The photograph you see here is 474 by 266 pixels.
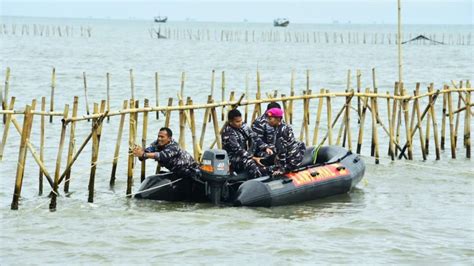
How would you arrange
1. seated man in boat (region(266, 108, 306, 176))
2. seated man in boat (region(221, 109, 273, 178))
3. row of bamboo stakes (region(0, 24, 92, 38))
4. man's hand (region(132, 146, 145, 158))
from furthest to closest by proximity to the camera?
1. row of bamboo stakes (region(0, 24, 92, 38))
2. seated man in boat (region(266, 108, 306, 176))
3. seated man in boat (region(221, 109, 273, 178))
4. man's hand (region(132, 146, 145, 158))

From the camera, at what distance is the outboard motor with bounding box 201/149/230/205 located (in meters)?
13.8

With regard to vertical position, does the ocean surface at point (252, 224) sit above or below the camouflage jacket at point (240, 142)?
below

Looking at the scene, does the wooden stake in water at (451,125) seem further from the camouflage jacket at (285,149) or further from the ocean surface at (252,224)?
the camouflage jacket at (285,149)

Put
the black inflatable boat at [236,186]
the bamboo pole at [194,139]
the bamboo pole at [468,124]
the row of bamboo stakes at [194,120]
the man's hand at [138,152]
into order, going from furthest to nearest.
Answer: the bamboo pole at [468,124] < the bamboo pole at [194,139] < the black inflatable boat at [236,186] < the man's hand at [138,152] < the row of bamboo stakes at [194,120]

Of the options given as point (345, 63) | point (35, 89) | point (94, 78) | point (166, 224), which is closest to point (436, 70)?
point (345, 63)

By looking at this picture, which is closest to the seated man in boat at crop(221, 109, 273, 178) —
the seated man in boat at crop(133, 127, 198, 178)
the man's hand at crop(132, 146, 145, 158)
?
the seated man in boat at crop(133, 127, 198, 178)

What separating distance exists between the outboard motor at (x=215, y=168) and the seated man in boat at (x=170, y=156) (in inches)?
11.2

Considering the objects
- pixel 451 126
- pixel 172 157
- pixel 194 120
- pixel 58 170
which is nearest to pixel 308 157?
pixel 194 120

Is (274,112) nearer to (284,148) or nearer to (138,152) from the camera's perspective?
(284,148)

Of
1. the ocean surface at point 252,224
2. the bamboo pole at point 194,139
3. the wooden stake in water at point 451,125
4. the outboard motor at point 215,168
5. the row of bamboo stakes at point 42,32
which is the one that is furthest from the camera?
the row of bamboo stakes at point 42,32

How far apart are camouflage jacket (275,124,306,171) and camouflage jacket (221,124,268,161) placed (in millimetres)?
272

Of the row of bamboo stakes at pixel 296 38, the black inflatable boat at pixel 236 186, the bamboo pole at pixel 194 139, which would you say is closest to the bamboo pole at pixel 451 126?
the black inflatable boat at pixel 236 186

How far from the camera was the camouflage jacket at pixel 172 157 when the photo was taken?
13953mm

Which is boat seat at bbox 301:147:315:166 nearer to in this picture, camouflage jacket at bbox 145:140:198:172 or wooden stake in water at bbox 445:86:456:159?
camouflage jacket at bbox 145:140:198:172
